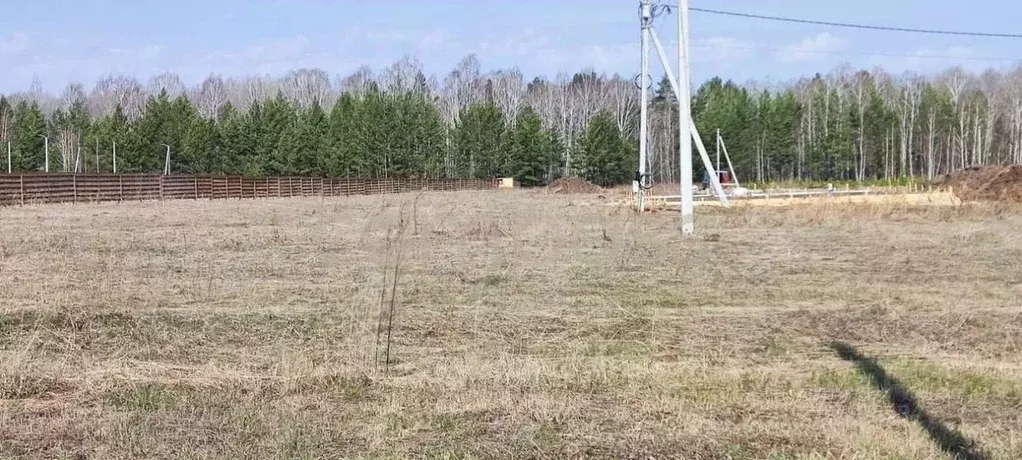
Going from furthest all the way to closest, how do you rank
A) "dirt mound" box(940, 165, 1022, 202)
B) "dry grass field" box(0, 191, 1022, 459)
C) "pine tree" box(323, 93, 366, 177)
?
"pine tree" box(323, 93, 366, 177) < "dirt mound" box(940, 165, 1022, 202) < "dry grass field" box(0, 191, 1022, 459)

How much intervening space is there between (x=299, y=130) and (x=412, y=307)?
69433mm

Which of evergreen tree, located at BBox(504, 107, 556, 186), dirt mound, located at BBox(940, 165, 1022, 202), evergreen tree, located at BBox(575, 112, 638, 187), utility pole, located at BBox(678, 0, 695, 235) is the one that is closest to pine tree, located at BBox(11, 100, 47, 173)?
evergreen tree, located at BBox(504, 107, 556, 186)

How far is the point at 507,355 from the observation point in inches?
242

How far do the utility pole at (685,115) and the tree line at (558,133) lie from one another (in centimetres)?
5488

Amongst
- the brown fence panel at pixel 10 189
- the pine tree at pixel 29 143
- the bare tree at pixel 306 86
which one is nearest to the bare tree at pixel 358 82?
the bare tree at pixel 306 86

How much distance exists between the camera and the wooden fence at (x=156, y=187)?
105ft

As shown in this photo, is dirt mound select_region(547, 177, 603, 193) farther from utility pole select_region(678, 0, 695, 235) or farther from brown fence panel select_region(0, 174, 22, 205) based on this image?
utility pole select_region(678, 0, 695, 235)

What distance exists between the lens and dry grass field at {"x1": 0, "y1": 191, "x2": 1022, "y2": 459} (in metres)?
4.31

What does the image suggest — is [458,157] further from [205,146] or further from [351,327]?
[351,327]

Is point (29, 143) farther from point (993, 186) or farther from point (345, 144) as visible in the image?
point (993, 186)

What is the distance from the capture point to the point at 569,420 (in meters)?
4.58

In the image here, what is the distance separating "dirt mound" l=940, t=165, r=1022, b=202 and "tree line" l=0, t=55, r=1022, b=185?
40.6 meters

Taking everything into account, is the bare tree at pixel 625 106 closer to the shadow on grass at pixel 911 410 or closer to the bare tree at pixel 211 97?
the bare tree at pixel 211 97

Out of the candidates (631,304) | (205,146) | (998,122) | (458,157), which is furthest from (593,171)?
(631,304)
